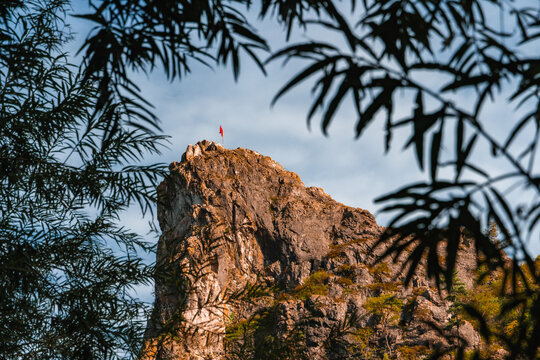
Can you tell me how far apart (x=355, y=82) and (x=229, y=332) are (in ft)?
12.3

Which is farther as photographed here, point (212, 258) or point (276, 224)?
point (276, 224)

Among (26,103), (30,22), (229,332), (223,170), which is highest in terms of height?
(223,170)

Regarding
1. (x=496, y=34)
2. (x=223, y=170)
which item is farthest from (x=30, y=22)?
(x=223, y=170)

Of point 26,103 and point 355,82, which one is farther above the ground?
point 26,103

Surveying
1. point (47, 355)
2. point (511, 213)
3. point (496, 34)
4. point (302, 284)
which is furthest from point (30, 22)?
point (302, 284)

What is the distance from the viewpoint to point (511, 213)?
2086 mm

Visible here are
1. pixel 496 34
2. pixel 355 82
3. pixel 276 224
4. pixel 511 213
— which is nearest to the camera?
pixel 511 213

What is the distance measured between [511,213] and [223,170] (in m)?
49.1

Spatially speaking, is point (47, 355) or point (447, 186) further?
point (47, 355)

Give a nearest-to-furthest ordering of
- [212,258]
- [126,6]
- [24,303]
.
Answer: [126,6]
[24,303]
[212,258]

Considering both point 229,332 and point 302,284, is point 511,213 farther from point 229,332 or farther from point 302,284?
point 302,284

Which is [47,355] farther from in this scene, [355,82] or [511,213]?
[511,213]

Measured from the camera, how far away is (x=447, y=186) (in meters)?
2.16

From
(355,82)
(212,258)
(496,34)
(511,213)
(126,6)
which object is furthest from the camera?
(212,258)
